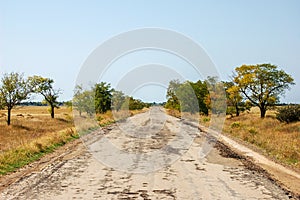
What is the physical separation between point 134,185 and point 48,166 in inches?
180

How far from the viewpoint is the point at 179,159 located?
1427 cm

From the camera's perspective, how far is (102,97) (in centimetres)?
6275

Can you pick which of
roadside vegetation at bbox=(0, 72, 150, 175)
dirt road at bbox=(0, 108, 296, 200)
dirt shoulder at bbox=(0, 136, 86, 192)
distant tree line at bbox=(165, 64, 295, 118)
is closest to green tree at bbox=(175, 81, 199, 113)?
distant tree line at bbox=(165, 64, 295, 118)

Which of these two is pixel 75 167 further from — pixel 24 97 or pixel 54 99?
pixel 54 99

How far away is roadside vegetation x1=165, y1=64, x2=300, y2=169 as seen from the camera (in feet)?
64.5

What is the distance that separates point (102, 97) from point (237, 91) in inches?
952

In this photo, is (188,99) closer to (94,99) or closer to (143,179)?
(94,99)

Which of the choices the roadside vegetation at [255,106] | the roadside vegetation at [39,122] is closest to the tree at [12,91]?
the roadside vegetation at [39,122]

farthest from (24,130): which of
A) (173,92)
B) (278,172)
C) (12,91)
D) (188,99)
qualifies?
(173,92)

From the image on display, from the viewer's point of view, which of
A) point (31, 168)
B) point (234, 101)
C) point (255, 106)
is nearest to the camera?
point (31, 168)

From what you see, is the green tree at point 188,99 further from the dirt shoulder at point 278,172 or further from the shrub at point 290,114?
the dirt shoulder at point 278,172

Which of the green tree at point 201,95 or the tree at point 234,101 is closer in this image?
the tree at point 234,101

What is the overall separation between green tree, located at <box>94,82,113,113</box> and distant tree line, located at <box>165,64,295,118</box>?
14798 mm

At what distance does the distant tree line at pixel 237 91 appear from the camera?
4691 cm
